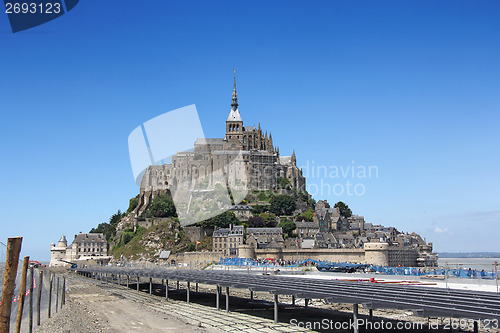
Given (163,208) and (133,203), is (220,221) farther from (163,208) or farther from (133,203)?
(133,203)

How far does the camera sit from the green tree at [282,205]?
317 ft

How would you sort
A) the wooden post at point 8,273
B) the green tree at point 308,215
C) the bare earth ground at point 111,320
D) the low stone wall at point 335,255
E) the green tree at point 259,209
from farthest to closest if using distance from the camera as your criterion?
1. the green tree at point 259,209
2. the green tree at point 308,215
3. the low stone wall at point 335,255
4. the bare earth ground at point 111,320
5. the wooden post at point 8,273

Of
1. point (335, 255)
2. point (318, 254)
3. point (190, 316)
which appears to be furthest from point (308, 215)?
point (190, 316)

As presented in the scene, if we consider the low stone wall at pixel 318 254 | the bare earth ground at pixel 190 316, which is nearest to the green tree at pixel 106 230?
the low stone wall at pixel 318 254

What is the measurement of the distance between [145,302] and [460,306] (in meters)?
25.2

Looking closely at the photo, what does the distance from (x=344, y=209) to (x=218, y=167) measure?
101 ft

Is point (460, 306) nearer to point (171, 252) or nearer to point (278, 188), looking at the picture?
point (171, 252)

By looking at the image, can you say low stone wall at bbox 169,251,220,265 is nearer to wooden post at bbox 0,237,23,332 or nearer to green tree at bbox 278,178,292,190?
green tree at bbox 278,178,292,190

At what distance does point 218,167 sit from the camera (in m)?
111

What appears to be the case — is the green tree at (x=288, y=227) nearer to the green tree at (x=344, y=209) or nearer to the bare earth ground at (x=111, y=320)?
the green tree at (x=344, y=209)

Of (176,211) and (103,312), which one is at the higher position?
(176,211)

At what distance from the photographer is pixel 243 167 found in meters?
109

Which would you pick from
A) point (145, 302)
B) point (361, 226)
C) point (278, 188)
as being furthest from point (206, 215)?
point (145, 302)

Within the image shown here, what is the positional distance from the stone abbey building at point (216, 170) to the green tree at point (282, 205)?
10.8m
